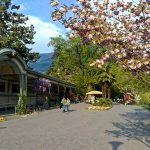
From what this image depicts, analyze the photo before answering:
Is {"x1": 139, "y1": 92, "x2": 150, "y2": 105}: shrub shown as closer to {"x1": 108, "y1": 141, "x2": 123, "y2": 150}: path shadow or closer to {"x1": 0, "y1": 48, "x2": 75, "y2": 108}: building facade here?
{"x1": 0, "y1": 48, "x2": 75, "y2": 108}: building facade

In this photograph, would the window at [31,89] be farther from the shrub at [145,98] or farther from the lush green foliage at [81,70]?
the shrub at [145,98]

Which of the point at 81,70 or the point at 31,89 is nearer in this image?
the point at 31,89

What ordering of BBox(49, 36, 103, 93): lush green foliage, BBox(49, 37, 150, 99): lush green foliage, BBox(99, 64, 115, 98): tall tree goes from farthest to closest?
BBox(49, 36, 103, 93): lush green foliage
BBox(49, 37, 150, 99): lush green foliage
BBox(99, 64, 115, 98): tall tree

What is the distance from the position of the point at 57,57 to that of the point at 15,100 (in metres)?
46.7

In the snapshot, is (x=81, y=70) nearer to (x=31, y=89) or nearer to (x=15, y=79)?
(x=31, y=89)

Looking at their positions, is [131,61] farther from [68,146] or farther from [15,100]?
[15,100]

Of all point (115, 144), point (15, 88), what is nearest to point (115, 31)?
point (115, 144)

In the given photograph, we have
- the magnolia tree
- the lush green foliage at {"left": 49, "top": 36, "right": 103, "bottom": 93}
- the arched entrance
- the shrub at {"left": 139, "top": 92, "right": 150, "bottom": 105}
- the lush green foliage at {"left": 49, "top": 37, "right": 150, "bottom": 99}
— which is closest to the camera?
the magnolia tree

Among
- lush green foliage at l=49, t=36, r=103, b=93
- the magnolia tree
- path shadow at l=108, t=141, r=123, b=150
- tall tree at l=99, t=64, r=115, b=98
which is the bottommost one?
path shadow at l=108, t=141, r=123, b=150

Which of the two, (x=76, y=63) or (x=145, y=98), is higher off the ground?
(x=76, y=63)

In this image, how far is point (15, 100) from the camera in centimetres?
4350

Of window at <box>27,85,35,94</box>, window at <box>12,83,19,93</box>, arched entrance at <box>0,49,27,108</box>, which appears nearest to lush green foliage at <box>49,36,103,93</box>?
window at <box>27,85,35,94</box>

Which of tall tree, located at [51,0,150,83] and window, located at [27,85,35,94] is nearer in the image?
tall tree, located at [51,0,150,83]

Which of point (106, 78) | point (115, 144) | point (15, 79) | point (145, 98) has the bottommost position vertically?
point (115, 144)
